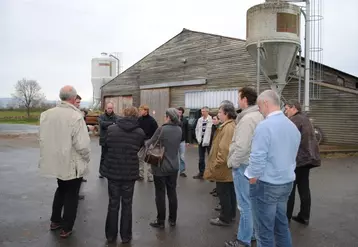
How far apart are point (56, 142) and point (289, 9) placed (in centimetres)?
1223

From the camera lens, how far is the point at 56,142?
4812mm

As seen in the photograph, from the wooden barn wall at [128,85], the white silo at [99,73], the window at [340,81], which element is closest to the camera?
the window at [340,81]

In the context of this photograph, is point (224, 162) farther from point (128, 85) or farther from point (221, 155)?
point (128, 85)

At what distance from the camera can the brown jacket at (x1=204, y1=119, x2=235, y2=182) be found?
16.7 feet

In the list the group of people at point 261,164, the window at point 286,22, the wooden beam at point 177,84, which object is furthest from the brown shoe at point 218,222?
the wooden beam at point 177,84

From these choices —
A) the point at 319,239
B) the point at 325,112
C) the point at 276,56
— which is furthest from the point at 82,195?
the point at 325,112

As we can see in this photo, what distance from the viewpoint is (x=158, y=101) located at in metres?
23.5

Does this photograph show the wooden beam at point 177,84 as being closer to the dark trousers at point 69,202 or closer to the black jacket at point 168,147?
the black jacket at point 168,147

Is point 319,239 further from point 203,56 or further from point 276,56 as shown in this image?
point 203,56

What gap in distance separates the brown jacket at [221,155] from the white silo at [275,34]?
980 centimetres

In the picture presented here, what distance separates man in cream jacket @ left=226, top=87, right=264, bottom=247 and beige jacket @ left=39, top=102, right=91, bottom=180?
208cm

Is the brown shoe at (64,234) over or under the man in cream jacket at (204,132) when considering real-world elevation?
under

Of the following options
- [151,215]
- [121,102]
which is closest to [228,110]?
[151,215]

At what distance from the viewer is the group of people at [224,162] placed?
359 cm
